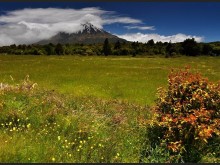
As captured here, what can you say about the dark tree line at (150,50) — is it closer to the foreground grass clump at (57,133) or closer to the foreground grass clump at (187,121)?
the foreground grass clump at (57,133)

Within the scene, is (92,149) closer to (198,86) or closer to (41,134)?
(41,134)

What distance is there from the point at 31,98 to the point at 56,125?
3497 millimetres

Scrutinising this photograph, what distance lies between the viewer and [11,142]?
11.5 metres

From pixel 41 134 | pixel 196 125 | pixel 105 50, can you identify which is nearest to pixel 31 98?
pixel 41 134

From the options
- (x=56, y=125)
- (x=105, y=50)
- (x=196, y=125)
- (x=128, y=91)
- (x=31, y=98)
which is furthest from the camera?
(x=105, y=50)

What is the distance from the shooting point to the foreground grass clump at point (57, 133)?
11.1 metres

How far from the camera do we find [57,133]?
13.6 meters

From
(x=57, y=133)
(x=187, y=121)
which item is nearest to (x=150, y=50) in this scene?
(x=57, y=133)

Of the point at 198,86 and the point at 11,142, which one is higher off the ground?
→ the point at 198,86

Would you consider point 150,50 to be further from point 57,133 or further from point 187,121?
point 187,121

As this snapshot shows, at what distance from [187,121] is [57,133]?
13.5 ft

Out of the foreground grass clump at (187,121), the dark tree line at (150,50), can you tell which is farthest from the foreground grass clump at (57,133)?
the dark tree line at (150,50)

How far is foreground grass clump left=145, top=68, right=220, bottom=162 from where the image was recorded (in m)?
12.8

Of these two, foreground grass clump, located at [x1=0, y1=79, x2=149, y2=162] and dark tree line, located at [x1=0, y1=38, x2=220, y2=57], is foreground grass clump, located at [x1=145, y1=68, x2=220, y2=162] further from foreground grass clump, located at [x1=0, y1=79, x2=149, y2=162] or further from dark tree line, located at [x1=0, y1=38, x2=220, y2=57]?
dark tree line, located at [x1=0, y1=38, x2=220, y2=57]
